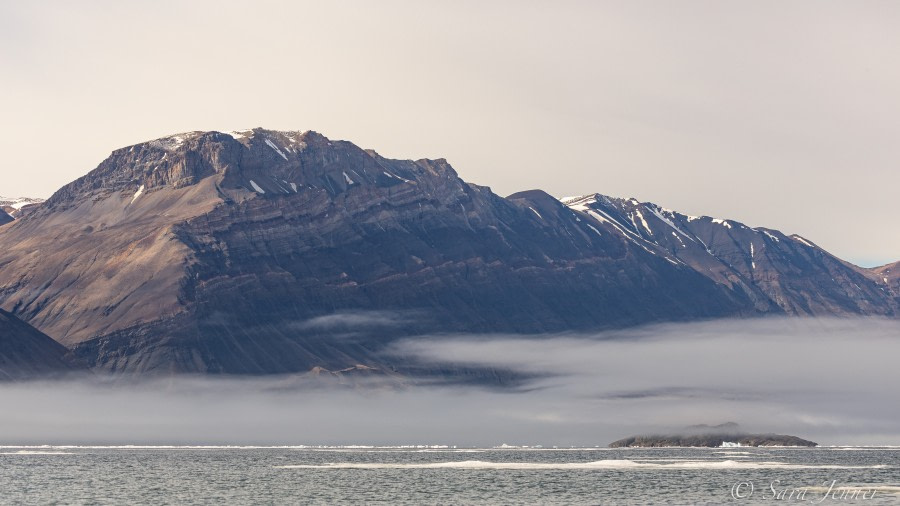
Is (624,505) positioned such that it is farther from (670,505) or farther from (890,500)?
(890,500)

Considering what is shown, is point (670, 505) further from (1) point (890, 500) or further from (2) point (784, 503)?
(1) point (890, 500)

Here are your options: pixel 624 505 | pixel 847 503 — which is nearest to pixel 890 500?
pixel 847 503

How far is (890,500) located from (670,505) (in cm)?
3344

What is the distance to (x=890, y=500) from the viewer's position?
199500 mm

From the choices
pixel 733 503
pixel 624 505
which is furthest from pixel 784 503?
Answer: pixel 624 505

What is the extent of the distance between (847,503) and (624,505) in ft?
107

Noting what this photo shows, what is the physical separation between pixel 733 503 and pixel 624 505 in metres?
16.2

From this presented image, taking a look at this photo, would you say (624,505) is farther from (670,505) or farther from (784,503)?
(784,503)

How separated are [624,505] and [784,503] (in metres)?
23.7

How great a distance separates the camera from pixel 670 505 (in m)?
198

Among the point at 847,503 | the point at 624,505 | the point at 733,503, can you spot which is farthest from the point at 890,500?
the point at 624,505

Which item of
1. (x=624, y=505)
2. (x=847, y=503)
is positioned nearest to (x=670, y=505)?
(x=624, y=505)

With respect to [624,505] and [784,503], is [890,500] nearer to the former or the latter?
[784,503]

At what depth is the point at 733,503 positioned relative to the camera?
198 metres
